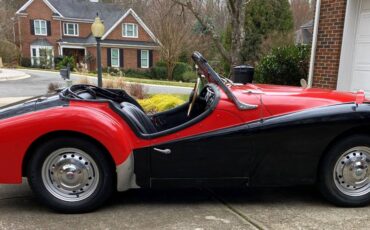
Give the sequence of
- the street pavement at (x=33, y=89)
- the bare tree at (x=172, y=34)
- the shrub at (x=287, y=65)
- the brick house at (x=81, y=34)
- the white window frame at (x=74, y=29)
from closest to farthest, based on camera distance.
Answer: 1. the shrub at (x=287, y=65)
2. the street pavement at (x=33, y=89)
3. the bare tree at (x=172, y=34)
4. the brick house at (x=81, y=34)
5. the white window frame at (x=74, y=29)

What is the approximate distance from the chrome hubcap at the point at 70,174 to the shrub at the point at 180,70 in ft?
87.1

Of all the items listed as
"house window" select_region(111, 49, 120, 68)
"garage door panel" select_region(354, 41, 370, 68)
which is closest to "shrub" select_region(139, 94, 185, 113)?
"garage door panel" select_region(354, 41, 370, 68)

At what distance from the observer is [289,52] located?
1047cm

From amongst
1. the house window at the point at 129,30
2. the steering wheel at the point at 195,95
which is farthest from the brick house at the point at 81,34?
the steering wheel at the point at 195,95

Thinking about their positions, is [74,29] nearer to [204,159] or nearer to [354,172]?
[204,159]

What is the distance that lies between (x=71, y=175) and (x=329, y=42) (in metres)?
6.11

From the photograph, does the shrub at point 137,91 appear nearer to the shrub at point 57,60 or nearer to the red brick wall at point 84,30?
the shrub at point 57,60

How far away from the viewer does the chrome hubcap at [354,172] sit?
3307 millimetres

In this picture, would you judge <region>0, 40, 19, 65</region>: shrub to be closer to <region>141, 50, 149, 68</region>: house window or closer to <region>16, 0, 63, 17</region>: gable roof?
<region>16, 0, 63, 17</region>: gable roof

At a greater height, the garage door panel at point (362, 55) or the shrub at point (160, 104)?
the garage door panel at point (362, 55)

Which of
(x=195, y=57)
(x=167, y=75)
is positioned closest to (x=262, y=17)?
(x=167, y=75)

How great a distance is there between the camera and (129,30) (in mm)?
37062

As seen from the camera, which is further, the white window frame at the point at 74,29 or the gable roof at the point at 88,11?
→ the white window frame at the point at 74,29

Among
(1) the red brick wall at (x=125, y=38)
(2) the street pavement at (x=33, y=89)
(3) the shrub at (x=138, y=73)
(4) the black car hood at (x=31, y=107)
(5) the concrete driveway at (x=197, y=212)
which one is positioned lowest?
(3) the shrub at (x=138, y=73)
